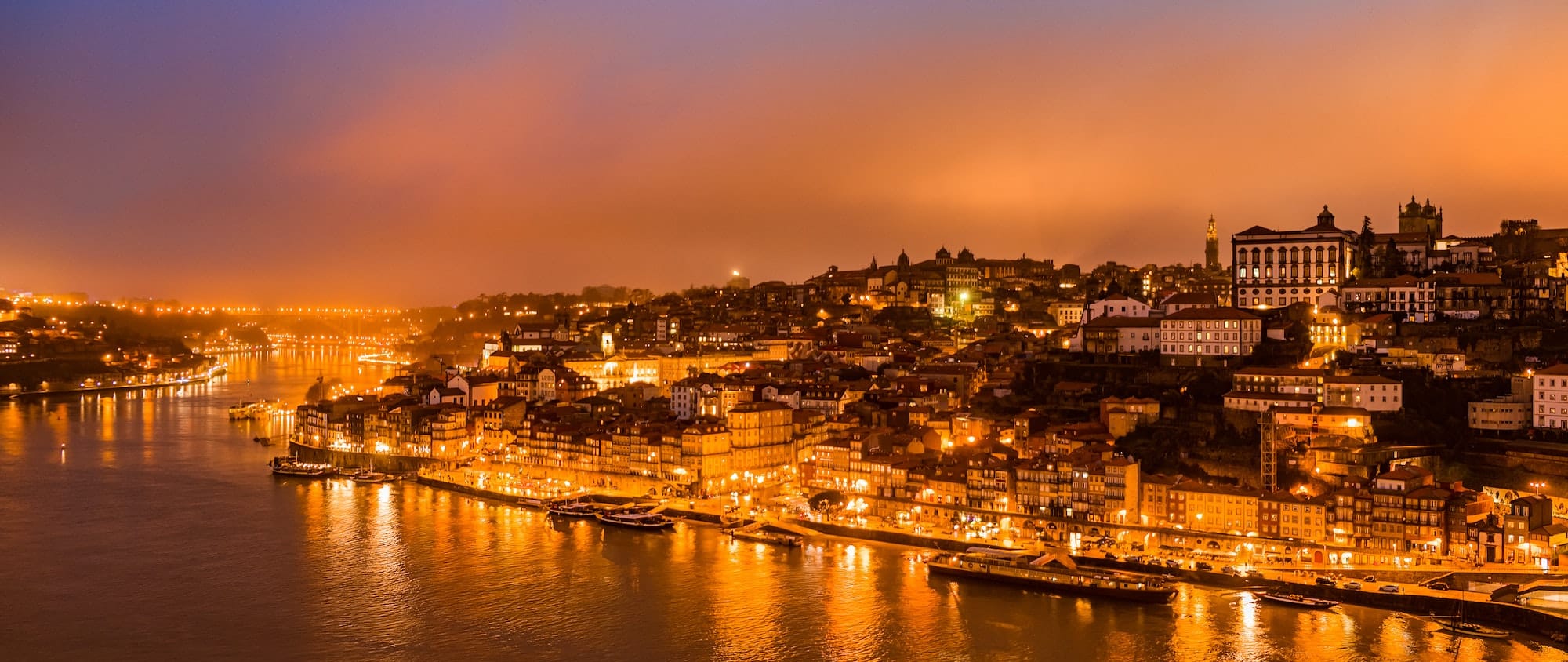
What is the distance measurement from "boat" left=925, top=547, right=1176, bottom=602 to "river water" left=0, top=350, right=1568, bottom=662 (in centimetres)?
25

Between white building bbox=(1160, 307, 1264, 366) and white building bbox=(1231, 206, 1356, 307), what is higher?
white building bbox=(1231, 206, 1356, 307)

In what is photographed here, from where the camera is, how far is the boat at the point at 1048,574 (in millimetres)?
15438

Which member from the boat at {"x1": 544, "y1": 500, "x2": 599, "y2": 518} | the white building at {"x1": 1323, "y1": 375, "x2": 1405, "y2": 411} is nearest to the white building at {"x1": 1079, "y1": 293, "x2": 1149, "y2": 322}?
the white building at {"x1": 1323, "y1": 375, "x2": 1405, "y2": 411}

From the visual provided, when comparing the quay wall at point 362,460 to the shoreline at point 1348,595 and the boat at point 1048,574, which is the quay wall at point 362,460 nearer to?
the shoreline at point 1348,595

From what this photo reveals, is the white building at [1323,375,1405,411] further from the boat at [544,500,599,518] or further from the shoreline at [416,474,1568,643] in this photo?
the boat at [544,500,599,518]

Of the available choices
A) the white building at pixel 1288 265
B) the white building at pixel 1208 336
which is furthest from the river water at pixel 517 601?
the white building at pixel 1288 265

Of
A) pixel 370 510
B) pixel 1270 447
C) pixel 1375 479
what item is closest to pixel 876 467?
pixel 1270 447

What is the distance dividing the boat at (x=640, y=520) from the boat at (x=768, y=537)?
51.8 inches

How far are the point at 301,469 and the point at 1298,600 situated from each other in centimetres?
1989

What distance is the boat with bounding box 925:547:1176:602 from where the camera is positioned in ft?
50.6

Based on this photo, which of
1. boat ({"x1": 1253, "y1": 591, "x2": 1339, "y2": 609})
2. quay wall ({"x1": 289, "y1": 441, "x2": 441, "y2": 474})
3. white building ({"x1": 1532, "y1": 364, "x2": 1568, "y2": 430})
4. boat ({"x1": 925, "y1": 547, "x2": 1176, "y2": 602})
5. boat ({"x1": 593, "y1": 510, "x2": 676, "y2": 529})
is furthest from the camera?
quay wall ({"x1": 289, "y1": 441, "x2": 441, "y2": 474})

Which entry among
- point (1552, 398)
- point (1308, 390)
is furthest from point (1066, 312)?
point (1552, 398)

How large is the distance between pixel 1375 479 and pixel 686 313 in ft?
97.5

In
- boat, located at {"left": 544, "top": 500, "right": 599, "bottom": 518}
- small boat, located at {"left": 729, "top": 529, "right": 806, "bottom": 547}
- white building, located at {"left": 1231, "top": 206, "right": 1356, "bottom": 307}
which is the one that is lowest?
small boat, located at {"left": 729, "top": 529, "right": 806, "bottom": 547}
